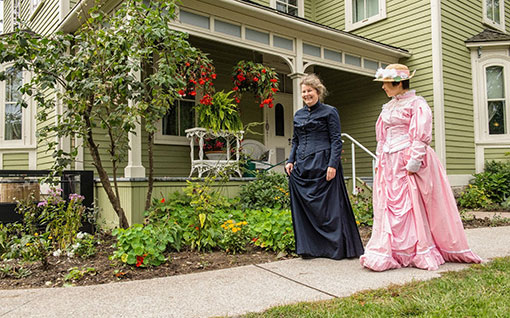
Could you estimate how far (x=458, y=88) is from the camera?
9984 millimetres

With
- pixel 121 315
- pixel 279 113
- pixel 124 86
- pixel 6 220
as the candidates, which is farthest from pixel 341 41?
pixel 121 315

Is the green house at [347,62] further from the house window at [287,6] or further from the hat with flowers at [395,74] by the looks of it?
the hat with flowers at [395,74]

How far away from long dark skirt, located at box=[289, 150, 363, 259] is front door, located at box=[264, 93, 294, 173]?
5.58 meters

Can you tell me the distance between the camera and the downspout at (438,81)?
30.9 ft

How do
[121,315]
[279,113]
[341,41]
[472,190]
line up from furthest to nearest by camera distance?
1. [279,113]
2. [472,190]
3. [341,41]
4. [121,315]

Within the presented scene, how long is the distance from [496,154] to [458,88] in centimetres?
193

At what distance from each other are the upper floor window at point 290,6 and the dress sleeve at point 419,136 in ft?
26.2

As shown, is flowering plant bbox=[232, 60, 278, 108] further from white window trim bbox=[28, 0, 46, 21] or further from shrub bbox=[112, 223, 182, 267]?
white window trim bbox=[28, 0, 46, 21]

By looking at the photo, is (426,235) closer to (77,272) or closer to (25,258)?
(77,272)

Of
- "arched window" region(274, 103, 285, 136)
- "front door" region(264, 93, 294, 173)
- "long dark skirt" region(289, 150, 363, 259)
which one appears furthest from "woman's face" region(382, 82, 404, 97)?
"arched window" region(274, 103, 285, 136)

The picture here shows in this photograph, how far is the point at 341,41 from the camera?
857 centimetres

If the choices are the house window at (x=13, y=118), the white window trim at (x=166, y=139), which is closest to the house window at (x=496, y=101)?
the white window trim at (x=166, y=139)

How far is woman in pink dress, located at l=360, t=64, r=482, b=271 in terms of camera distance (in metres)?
3.42

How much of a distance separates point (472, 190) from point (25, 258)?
28.8 feet
